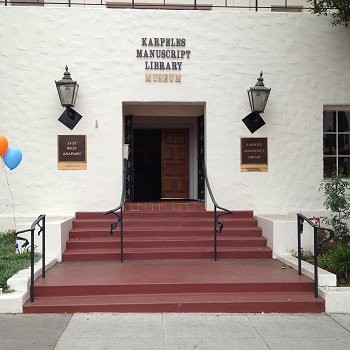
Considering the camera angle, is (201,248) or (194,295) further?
(201,248)

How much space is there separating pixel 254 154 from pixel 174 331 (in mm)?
5440

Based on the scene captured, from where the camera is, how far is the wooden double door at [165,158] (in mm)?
12438

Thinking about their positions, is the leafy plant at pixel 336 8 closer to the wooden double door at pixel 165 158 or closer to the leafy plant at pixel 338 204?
the leafy plant at pixel 338 204

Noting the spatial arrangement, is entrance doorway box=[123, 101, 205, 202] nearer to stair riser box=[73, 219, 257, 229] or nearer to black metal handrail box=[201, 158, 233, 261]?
black metal handrail box=[201, 158, 233, 261]

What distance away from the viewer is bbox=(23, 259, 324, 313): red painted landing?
6.05m

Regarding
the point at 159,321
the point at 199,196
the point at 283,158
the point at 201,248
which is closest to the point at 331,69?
the point at 283,158

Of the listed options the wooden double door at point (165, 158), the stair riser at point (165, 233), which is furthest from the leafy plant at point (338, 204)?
the wooden double door at point (165, 158)

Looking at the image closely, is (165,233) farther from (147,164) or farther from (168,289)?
(147,164)

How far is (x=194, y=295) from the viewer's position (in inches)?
251

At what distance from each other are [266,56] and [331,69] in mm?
1469

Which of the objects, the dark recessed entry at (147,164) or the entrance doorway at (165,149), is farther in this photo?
the dark recessed entry at (147,164)

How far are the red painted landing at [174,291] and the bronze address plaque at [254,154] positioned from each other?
10.2 ft

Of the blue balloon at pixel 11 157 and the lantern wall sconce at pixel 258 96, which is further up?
the lantern wall sconce at pixel 258 96

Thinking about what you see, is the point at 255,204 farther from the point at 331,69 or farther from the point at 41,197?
the point at 41,197
